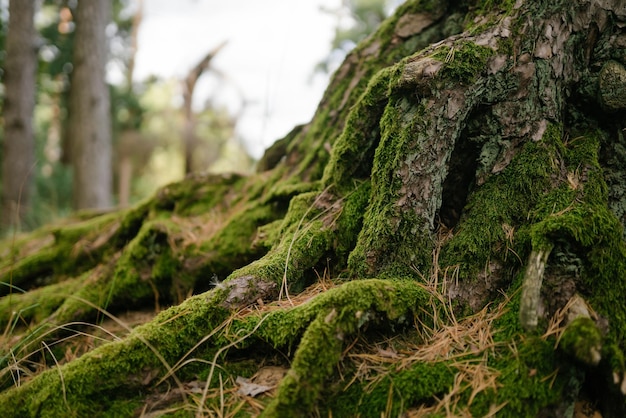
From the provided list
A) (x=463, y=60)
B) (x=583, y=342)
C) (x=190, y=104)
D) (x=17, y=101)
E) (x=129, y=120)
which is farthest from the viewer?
(x=129, y=120)

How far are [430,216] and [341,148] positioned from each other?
716 millimetres

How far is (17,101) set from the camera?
777 centimetres

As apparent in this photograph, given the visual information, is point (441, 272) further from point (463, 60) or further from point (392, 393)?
point (463, 60)

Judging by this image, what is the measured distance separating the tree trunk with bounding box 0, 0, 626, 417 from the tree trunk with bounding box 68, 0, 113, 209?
244 inches

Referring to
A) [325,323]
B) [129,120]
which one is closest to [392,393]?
[325,323]

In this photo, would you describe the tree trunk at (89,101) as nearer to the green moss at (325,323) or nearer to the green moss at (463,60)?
the green moss at (325,323)

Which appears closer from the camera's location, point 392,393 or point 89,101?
point 392,393

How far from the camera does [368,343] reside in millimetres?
1847

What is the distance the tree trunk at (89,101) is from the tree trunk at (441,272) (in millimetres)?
6205

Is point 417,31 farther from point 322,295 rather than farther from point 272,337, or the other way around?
point 272,337

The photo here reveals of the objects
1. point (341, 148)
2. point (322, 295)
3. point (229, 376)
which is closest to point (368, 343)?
point (322, 295)

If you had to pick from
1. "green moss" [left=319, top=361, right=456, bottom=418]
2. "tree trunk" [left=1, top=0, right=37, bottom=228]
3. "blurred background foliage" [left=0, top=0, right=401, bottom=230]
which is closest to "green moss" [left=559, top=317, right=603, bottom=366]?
"green moss" [left=319, top=361, right=456, bottom=418]

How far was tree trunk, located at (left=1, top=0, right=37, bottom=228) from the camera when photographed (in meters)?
7.73

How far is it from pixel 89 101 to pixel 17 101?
1.35 meters
